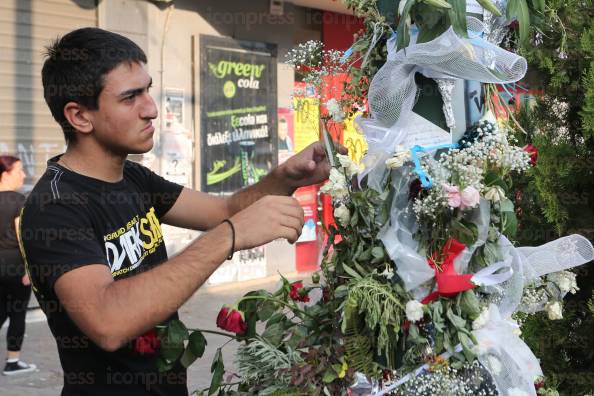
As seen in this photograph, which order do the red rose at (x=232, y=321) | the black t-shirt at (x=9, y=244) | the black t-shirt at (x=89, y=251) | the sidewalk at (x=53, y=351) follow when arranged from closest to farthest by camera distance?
the black t-shirt at (x=89, y=251)
the red rose at (x=232, y=321)
the sidewalk at (x=53, y=351)
the black t-shirt at (x=9, y=244)

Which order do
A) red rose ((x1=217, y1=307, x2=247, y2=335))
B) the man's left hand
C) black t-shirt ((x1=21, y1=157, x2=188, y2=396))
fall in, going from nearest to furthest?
black t-shirt ((x1=21, y1=157, x2=188, y2=396)) < red rose ((x1=217, y1=307, x2=247, y2=335)) < the man's left hand

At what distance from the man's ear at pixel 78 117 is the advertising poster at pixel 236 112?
708cm

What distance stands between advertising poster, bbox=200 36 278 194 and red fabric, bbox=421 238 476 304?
7.58m

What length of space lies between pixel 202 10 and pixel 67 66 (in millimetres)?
7332

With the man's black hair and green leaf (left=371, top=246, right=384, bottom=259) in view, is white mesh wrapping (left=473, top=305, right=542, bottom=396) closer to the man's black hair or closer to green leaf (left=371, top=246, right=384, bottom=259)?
green leaf (left=371, top=246, right=384, bottom=259)

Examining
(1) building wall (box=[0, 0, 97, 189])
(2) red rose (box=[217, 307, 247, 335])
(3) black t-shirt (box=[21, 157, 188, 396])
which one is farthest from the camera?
(1) building wall (box=[0, 0, 97, 189])

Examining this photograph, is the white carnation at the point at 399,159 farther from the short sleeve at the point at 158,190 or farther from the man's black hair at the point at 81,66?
the short sleeve at the point at 158,190

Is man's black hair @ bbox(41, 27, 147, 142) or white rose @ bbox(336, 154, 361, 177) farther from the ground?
man's black hair @ bbox(41, 27, 147, 142)

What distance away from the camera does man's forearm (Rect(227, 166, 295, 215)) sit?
2.45 metres

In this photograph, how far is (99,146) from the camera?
210cm

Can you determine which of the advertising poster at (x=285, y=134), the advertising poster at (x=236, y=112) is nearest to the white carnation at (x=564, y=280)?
the advertising poster at (x=236, y=112)

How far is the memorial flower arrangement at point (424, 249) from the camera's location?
169 centimetres

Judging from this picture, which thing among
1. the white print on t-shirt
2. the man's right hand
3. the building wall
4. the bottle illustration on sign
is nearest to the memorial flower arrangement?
the man's right hand

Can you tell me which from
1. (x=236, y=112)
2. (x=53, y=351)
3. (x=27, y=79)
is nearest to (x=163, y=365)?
(x=53, y=351)
